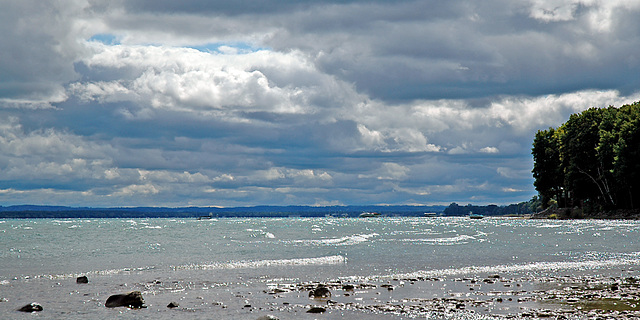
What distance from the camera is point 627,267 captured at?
3203 cm

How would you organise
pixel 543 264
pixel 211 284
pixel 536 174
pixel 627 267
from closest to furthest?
pixel 211 284
pixel 627 267
pixel 543 264
pixel 536 174

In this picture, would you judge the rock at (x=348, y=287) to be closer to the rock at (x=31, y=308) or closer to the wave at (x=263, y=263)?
the rock at (x=31, y=308)

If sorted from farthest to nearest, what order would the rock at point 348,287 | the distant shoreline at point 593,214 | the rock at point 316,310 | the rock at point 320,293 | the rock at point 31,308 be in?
the distant shoreline at point 593,214 → the rock at point 348,287 → the rock at point 320,293 → the rock at point 31,308 → the rock at point 316,310

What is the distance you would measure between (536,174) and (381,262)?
114 meters

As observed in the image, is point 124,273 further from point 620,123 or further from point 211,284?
point 620,123

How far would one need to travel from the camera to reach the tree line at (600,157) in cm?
9550

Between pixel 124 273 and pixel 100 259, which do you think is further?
pixel 100 259

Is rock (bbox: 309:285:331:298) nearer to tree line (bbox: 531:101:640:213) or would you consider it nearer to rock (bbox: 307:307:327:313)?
rock (bbox: 307:307:327:313)

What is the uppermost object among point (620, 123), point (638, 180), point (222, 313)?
point (620, 123)

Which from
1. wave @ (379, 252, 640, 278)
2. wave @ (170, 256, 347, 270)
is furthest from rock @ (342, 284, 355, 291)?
wave @ (170, 256, 347, 270)

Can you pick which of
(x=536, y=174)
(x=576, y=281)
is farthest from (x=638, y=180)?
(x=576, y=281)

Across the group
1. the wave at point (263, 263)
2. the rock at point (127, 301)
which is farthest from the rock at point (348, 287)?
the wave at point (263, 263)

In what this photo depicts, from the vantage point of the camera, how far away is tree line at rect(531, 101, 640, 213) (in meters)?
95.5

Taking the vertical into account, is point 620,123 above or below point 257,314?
above
